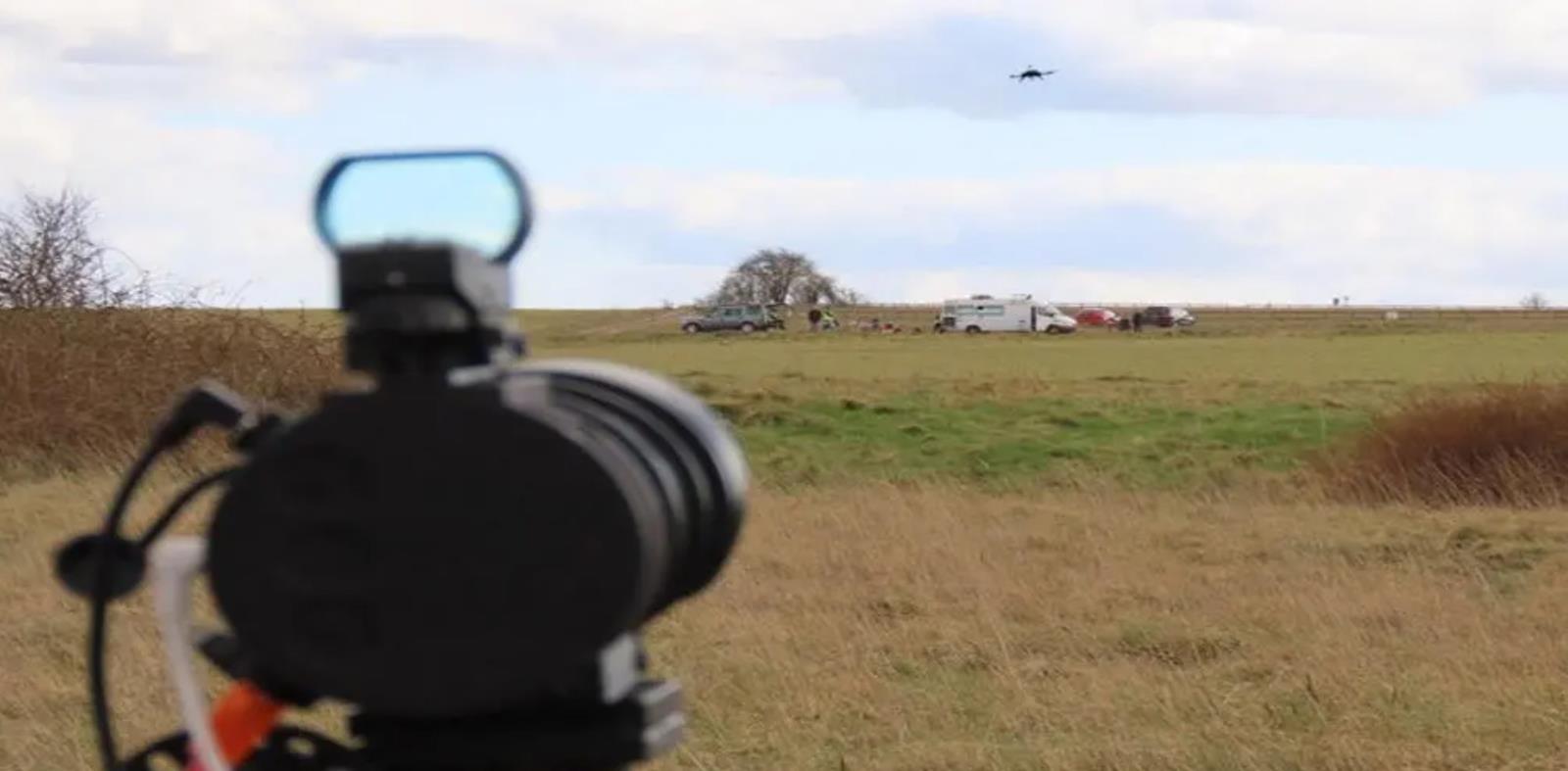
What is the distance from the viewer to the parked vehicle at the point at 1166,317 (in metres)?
97.9

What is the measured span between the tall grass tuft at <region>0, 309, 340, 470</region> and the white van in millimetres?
70529

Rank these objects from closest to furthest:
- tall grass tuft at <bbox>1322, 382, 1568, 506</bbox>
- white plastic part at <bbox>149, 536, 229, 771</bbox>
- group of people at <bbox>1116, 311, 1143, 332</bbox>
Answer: white plastic part at <bbox>149, 536, 229, 771</bbox>
tall grass tuft at <bbox>1322, 382, 1568, 506</bbox>
group of people at <bbox>1116, 311, 1143, 332</bbox>

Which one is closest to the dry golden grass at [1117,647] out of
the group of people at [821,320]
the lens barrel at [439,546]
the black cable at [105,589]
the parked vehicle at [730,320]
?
the black cable at [105,589]

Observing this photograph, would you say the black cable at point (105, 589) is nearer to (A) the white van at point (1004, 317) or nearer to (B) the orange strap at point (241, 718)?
(B) the orange strap at point (241, 718)

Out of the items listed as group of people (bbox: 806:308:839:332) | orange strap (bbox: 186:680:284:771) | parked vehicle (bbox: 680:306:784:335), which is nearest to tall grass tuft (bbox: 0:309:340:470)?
orange strap (bbox: 186:680:284:771)

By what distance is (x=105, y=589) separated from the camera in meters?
1.35

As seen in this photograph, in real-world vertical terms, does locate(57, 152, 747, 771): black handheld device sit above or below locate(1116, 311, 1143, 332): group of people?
above

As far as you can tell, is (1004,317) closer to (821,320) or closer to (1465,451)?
(821,320)

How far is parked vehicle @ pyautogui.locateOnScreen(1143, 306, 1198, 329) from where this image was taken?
3853 inches

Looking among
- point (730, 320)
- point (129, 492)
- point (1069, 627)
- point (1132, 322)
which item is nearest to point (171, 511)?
point (129, 492)

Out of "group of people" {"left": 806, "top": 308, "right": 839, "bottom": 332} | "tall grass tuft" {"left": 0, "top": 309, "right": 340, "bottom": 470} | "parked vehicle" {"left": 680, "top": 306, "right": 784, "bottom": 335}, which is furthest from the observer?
"group of people" {"left": 806, "top": 308, "right": 839, "bottom": 332}

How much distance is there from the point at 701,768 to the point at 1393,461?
57.4 ft

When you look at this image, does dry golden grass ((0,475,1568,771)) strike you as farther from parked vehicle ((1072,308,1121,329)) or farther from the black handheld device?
parked vehicle ((1072,308,1121,329))

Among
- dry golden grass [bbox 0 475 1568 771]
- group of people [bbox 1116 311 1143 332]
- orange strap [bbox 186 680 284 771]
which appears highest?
orange strap [bbox 186 680 284 771]
